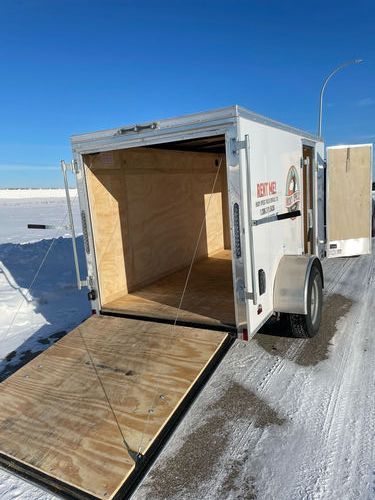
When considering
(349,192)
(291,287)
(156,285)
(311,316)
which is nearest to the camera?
(291,287)

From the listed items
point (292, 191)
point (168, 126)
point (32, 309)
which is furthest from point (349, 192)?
point (32, 309)

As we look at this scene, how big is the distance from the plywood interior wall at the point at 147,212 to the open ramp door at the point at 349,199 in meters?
2.68

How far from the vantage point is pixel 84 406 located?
3066 mm

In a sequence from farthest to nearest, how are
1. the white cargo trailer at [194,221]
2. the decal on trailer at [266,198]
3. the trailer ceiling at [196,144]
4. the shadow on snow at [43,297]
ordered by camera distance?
the trailer ceiling at [196,144] < the shadow on snow at [43,297] < the decal on trailer at [266,198] < the white cargo trailer at [194,221]

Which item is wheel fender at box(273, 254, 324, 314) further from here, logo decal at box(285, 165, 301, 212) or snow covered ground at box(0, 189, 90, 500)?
snow covered ground at box(0, 189, 90, 500)

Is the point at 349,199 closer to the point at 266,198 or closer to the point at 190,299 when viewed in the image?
the point at 266,198

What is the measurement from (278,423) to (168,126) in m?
2.81

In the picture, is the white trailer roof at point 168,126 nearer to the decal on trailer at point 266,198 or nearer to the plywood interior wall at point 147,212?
the plywood interior wall at point 147,212

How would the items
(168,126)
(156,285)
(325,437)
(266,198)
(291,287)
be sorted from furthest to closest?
1. (156,285)
2. (291,287)
3. (266,198)
4. (168,126)
5. (325,437)

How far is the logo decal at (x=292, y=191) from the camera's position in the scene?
4719 mm

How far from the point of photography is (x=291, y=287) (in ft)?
13.7

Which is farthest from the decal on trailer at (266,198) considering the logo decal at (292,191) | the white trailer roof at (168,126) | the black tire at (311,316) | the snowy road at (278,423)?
the snowy road at (278,423)

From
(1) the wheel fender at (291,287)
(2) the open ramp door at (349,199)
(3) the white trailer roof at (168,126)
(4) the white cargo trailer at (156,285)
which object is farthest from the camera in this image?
(2) the open ramp door at (349,199)

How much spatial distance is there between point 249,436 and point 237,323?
100cm
